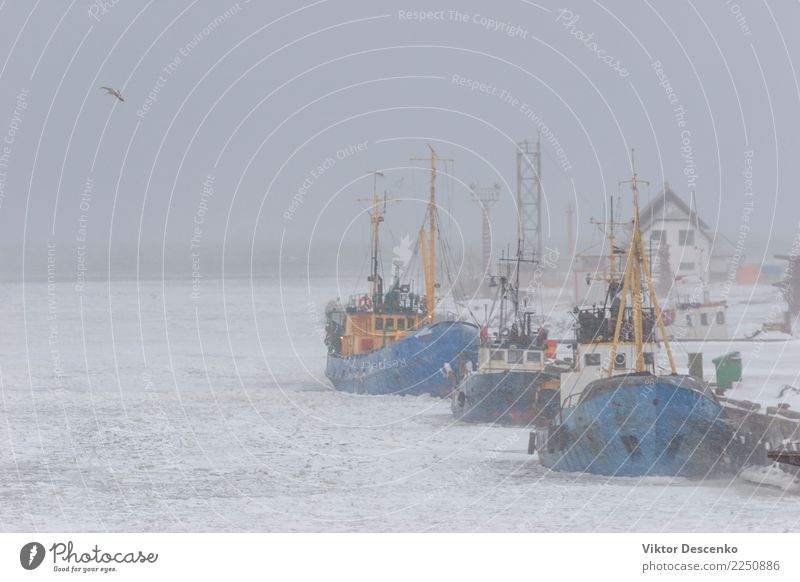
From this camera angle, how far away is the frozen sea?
18766mm

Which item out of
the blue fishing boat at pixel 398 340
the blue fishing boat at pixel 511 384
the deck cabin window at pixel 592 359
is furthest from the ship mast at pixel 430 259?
the deck cabin window at pixel 592 359

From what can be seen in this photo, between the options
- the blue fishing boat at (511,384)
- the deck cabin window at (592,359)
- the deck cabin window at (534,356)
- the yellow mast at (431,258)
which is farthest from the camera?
the yellow mast at (431,258)

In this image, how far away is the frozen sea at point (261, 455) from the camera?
61.6 feet

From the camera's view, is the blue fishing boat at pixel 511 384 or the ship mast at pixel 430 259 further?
the ship mast at pixel 430 259

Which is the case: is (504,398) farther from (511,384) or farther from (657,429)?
(657,429)

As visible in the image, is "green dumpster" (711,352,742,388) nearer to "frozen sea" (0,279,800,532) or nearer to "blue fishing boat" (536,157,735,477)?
"frozen sea" (0,279,800,532)

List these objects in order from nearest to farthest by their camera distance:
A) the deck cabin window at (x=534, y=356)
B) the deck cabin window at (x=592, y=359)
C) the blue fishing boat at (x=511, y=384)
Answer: the deck cabin window at (x=592, y=359), the blue fishing boat at (x=511, y=384), the deck cabin window at (x=534, y=356)

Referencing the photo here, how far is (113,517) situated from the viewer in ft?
60.9

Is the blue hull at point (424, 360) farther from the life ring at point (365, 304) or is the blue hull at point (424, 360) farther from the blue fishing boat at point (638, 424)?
the blue fishing boat at point (638, 424)

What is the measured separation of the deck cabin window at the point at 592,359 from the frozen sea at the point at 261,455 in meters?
1.96

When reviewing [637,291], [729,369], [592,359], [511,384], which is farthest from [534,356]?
[637,291]

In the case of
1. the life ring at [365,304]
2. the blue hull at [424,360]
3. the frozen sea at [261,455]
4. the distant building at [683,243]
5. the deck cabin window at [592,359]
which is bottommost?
the frozen sea at [261,455]

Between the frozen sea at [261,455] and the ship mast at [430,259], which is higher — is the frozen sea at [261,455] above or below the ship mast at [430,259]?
below

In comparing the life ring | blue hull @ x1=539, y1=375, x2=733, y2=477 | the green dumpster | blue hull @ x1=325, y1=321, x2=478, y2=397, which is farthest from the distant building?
blue hull @ x1=539, y1=375, x2=733, y2=477
